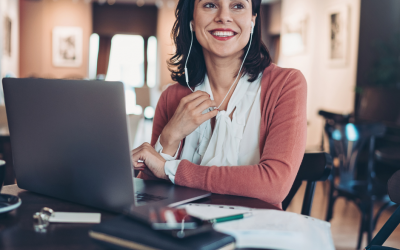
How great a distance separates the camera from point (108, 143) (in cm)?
68

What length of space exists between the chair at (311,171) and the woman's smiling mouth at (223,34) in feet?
1.45

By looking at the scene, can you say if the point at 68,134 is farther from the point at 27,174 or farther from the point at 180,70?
the point at 180,70

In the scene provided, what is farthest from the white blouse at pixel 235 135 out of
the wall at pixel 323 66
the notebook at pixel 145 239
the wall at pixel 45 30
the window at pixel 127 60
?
the window at pixel 127 60

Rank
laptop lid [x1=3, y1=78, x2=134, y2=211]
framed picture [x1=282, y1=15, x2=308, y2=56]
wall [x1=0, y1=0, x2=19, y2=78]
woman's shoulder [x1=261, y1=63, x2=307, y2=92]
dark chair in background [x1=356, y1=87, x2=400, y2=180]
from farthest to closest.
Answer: wall [x1=0, y1=0, x2=19, y2=78], framed picture [x1=282, y1=15, x2=308, y2=56], dark chair in background [x1=356, y1=87, x2=400, y2=180], woman's shoulder [x1=261, y1=63, x2=307, y2=92], laptop lid [x1=3, y1=78, x2=134, y2=211]

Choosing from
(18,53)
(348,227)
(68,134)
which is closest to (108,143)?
(68,134)

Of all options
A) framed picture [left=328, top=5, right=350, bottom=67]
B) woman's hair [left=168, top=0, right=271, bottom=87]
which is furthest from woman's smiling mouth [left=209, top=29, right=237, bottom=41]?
framed picture [left=328, top=5, right=350, bottom=67]

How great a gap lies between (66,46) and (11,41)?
2189 mm

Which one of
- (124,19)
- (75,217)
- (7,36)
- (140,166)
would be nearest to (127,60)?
(124,19)

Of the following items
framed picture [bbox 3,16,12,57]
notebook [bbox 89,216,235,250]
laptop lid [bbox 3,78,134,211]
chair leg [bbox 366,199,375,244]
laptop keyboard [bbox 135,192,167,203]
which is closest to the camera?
notebook [bbox 89,216,235,250]

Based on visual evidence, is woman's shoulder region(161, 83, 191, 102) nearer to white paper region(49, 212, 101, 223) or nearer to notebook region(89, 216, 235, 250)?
white paper region(49, 212, 101, 223)

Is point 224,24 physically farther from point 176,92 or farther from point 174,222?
point 174,222

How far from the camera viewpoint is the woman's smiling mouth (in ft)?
3.95

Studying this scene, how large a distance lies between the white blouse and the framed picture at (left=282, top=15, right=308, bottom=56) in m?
5.78

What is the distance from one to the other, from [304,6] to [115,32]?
5918 mm
